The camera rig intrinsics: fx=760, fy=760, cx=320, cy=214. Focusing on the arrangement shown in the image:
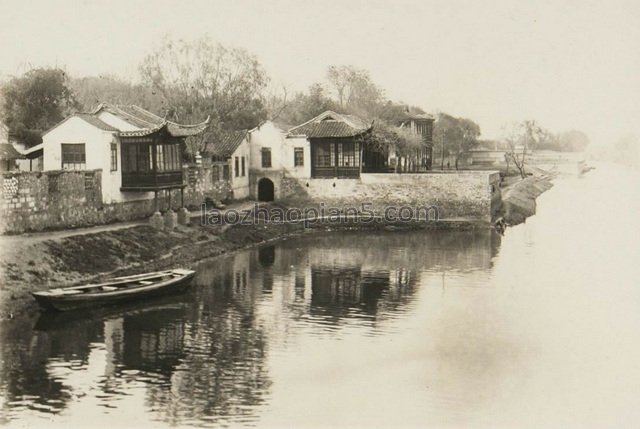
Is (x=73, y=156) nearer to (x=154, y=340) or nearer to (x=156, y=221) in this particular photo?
(x=156, y=221)

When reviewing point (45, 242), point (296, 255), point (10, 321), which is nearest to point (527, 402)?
point (10, 321)

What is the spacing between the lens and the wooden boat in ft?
66.4

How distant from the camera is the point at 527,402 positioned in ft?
46.9

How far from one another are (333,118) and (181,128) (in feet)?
41.2

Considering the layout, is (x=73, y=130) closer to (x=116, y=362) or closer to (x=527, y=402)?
(x=116, y=362)

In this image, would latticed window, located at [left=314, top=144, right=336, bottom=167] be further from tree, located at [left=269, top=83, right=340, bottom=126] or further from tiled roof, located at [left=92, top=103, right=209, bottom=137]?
tiled roof, located at [left=92, top=103, right=209, bottom=137]

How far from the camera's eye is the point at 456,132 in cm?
7606

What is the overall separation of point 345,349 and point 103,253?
1129 cm

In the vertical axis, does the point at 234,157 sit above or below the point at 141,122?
below

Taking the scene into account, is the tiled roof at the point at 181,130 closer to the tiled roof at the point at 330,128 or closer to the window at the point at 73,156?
the window at the point at 73,156

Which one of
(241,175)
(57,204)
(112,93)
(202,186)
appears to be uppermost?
(112,93)

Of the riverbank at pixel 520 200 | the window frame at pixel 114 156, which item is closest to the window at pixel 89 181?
the window frame at pixel 114 156

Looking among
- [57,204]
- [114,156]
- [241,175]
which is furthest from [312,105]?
[57,204]

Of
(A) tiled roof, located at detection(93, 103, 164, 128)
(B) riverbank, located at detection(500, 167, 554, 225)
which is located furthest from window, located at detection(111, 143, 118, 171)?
(B) riverbank, located at detection(500, 167, 554, 225)
